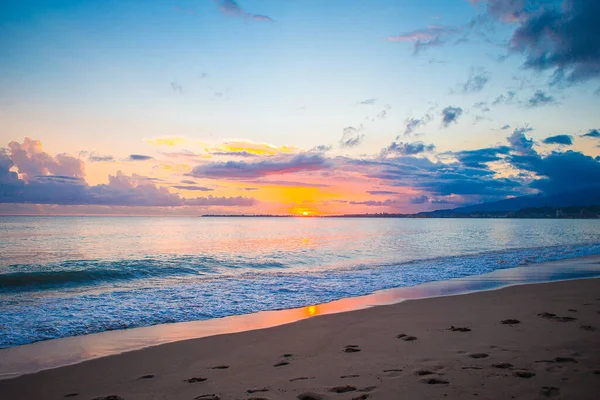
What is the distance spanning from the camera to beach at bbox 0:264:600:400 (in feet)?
19.1

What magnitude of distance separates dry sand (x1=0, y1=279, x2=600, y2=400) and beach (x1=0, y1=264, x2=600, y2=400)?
0.8 inches

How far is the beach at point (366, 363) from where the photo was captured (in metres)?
5.81

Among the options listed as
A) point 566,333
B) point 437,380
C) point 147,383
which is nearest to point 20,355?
point 147,383

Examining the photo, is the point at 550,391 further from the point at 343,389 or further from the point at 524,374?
the point at 343,389

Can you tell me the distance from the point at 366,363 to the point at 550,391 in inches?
119

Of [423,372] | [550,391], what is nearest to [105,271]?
[423,372]

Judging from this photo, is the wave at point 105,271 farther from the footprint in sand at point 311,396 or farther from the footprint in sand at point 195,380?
the footprint in sand at point 311,396

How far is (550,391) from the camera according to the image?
5375mm

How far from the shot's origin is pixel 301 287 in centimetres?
1853

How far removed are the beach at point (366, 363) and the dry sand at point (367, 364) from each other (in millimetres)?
21

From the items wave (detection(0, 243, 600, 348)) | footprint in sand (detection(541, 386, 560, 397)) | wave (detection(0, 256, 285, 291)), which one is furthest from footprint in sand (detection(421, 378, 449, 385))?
wave (detection(0, 256, 285, 291))

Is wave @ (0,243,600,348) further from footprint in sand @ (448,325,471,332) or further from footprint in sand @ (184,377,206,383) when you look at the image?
footprint in sand @ (448,325,471,332)

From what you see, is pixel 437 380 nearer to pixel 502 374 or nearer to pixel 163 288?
pixel 502 374

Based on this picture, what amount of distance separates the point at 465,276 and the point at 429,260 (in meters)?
9.09
